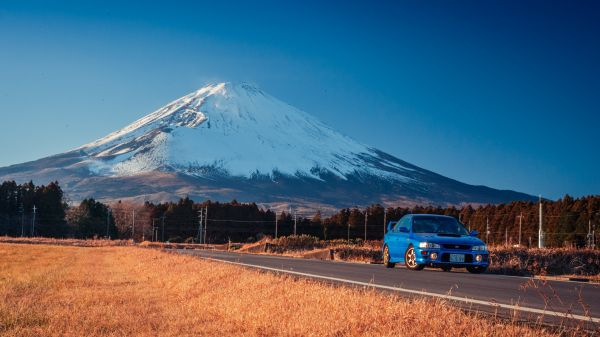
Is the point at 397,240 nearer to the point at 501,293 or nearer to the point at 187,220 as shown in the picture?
the point at 501,293

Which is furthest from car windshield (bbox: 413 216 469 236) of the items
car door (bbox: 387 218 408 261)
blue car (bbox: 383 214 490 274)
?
car door (bbox: 387 218 408 261)

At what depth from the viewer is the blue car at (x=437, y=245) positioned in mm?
15938

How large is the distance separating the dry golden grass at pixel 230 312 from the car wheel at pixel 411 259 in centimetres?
504

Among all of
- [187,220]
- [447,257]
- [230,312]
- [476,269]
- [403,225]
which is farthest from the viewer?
[187,220]

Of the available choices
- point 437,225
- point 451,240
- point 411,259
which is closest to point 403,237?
point 411,259

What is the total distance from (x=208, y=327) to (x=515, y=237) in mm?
69015

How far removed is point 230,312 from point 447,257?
8019mm

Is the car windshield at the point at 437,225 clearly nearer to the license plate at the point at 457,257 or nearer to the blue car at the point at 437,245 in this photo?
the blue car at the point at 437,245

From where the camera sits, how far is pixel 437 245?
16.0 metres

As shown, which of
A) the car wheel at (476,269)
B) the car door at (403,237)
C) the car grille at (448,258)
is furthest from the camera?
the car door at (403,237)

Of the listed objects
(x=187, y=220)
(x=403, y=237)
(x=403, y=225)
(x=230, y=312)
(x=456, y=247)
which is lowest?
(x=187, y=220)

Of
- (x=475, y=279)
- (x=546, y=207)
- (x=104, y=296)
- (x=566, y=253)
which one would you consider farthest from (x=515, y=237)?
(x=104, y=296)

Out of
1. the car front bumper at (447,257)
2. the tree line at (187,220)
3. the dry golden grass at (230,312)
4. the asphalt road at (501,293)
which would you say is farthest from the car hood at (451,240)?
the tree line at (187,220)

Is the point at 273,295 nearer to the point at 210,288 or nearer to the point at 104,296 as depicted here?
the point at 210,288
